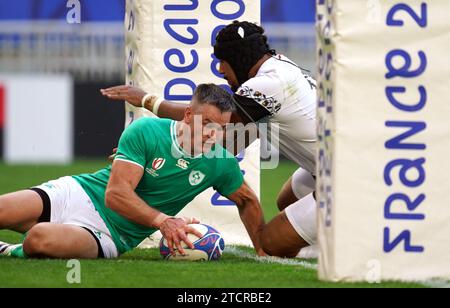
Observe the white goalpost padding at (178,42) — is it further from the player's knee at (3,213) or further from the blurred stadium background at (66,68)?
the blurred stadium background at (66,68)

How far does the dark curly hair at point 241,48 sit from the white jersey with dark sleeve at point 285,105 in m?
0.09

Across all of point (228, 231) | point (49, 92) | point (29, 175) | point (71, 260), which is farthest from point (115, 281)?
point (49, 92)

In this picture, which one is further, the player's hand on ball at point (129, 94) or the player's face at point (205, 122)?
the player's hand on ball at point (129, 94)

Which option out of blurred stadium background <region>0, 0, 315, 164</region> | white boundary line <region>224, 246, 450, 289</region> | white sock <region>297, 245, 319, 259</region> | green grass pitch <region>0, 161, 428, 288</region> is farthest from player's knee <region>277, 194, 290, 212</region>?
blurred stadium background <region>0, 0, 315, 164</region>

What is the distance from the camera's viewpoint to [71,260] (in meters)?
5.87

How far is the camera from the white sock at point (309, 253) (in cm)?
666

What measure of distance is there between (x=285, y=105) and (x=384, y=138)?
1498 millimetres

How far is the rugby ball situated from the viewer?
6121 mm

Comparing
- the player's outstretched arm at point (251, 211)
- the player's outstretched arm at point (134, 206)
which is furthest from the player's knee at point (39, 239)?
the player's outstretched arm at point (251, 211)

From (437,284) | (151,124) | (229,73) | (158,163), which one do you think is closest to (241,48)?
(229,73)

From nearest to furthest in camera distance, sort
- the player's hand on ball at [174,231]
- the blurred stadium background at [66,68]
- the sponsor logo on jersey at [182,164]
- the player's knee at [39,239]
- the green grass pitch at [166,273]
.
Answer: the green grass pitch at [166,273]
the player's hand on ball at [174,231]
the player's knee at [39,239]
the sponsor logo on jersey at [182,164]
the blurred stadium background at [66,68]

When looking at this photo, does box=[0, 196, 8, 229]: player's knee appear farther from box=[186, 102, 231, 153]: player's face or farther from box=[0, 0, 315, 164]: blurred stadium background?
box=[0, 0, 315, 164]: blurred stadium background

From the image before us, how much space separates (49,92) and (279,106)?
471 inches

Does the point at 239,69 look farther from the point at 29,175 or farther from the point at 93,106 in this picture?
the point at 93,106
